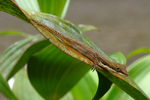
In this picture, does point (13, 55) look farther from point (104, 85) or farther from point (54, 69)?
point (104, 85)

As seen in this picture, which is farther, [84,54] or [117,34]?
[117,34]

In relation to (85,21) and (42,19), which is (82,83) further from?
(85,21)

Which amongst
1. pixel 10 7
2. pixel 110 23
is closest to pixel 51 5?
pixel 10 7

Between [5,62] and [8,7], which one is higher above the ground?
[8,7]

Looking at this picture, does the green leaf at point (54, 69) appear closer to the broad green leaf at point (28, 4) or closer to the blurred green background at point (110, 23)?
the broad green leaf at point (28, 4)

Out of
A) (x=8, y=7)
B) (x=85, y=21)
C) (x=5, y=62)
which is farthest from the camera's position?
(x=85, y=21)

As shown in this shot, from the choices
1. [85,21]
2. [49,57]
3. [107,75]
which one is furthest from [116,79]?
[85,21]

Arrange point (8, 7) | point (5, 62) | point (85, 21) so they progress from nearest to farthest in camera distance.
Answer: point (8, 7)
point (5, 62)
point (85, 21)

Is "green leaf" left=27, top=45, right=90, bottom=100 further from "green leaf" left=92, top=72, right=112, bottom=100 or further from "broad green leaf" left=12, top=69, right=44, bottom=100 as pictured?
"broad green leaf" left=12, top=69, right=44, bottom=100

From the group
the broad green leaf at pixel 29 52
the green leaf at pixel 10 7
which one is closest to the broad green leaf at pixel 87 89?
the broad green leaf at pixel 29 52
